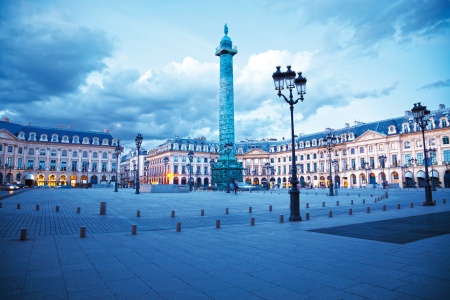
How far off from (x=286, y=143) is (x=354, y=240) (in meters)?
98.9

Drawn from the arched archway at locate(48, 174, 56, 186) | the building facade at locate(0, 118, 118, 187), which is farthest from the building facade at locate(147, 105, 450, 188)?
the arched archway at locate(48, 174, 56, 186)

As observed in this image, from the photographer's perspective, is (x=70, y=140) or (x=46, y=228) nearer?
(x=46, y=228)

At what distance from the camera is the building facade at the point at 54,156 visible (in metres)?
78.8

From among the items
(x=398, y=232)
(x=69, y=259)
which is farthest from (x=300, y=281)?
(x=398, y=232)

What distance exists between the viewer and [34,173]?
275ft

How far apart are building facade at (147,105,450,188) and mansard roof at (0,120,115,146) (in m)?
20.6

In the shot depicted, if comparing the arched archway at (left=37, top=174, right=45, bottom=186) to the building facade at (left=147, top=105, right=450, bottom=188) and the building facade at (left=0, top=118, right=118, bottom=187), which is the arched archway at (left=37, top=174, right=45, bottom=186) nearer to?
the building facade at (left=0, top=118, right=118, bottom=187)

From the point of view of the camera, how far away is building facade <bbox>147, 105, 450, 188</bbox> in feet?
223

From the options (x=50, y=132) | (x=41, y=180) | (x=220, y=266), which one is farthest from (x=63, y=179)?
(x=220, y=266)

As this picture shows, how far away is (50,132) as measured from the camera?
3551 inches

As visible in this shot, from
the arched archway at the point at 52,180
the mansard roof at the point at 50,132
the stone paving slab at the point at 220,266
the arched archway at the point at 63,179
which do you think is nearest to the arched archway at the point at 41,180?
the arched archway at the point at 52,180

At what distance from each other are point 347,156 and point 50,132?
283 ft

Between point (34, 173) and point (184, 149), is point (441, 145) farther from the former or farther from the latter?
point (34, 173)

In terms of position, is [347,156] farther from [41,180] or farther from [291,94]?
[41,180]
